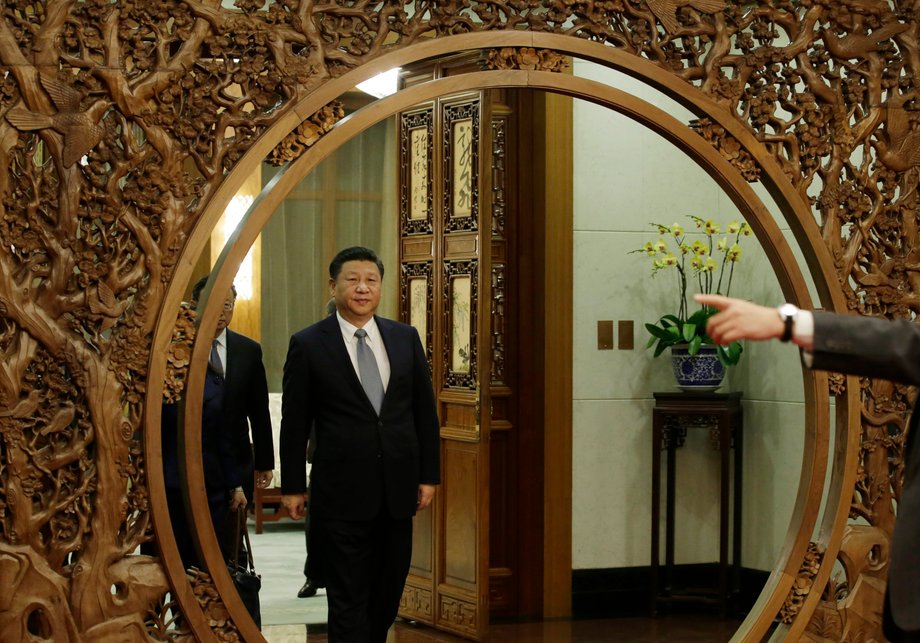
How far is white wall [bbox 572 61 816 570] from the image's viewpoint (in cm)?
520

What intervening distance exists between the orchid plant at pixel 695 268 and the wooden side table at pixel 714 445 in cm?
23

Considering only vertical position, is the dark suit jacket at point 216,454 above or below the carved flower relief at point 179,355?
below

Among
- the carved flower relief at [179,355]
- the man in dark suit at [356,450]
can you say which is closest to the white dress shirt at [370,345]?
the man in dark suit at [356,450]

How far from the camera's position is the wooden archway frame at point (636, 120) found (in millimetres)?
3154

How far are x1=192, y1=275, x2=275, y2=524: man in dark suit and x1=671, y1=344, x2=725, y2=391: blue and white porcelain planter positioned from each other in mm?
2013

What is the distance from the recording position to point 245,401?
386 cm

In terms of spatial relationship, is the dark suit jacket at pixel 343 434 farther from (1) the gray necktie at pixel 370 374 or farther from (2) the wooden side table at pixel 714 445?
(2) the wooden side table at pixel 714 445

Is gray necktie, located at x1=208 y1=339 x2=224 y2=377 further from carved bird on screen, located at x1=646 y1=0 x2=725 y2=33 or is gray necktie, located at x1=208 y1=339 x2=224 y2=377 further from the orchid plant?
the orchid plant

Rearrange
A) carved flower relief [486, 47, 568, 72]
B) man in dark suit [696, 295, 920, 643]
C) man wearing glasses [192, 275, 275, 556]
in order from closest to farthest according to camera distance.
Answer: man in dark suit [696, 295, 920, 643] < carved flower relief [486, 47, 568, 72] < man wearing glasses [192, 275, 275, 556]

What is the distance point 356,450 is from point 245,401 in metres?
0.54

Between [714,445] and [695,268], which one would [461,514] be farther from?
[695,268]

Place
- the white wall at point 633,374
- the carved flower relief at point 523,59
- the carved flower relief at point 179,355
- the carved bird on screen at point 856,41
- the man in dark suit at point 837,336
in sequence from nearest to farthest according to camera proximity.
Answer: the man in dark suit at point 837,336, the carved flower relief at point 179,355, the carved flower relief at point 523,59, the carved bird on screen at point 856,41, the white wall at point 633,374

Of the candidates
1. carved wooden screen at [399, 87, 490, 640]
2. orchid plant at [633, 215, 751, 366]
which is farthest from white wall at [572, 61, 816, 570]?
carved wooden screen at [399, 87, 490, 640]

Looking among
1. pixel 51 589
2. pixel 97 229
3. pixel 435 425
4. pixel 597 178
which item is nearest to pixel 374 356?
pixel 435 425
